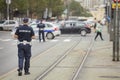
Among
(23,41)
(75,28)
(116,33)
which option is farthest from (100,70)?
(75,28)

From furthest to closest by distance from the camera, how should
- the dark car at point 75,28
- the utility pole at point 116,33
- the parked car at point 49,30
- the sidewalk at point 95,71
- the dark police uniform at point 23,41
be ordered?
the dark car at point 75,28 → the parked car at point 49,30 → the utility pole at point 116,33 → the dark police uniform at point 23,41 → the sidewalk at point 95,71

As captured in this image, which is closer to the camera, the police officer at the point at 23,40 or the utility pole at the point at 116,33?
the police officer at the point at 23,40

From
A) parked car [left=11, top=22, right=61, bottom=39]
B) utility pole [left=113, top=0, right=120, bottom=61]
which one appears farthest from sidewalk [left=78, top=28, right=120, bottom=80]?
parked car [left=11, top=22, right=61, bottom=39]

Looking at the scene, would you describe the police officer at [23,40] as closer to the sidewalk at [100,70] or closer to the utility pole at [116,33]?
the sidewalk at [100,70]

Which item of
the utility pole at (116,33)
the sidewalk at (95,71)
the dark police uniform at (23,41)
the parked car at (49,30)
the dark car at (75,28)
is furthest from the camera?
the dark car at (75,28)

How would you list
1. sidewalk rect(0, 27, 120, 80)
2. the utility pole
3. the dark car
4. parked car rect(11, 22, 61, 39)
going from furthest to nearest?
the dark car → parked car rect(11, 22, 61, 39) → the utility pole → sidewalk rect(0, 27, 120, 80)

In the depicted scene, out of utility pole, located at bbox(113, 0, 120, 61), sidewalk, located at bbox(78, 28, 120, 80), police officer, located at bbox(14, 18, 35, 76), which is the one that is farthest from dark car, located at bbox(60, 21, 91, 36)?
police officer, located at bbox(14, 18, 35, 76)

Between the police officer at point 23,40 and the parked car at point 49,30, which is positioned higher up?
the police officer at point 23,40

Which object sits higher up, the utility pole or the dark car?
the utility pole

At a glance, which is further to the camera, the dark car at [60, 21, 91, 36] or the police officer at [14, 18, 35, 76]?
the dark car at [60, 21, 91, 36]

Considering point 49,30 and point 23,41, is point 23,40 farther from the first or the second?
point 49,30

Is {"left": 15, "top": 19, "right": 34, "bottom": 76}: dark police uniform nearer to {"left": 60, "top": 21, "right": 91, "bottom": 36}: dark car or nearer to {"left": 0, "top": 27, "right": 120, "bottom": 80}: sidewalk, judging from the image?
{"left": 0, "top": 27, "right": 120, "bottom": 80}: sidewalk

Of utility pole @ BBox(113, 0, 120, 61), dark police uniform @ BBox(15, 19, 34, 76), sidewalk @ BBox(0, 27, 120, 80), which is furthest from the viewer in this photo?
utility pole @ BBox(113, 0, 120, 61)

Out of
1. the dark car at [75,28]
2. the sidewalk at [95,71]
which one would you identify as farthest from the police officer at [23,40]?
the dark car at [75,28]
